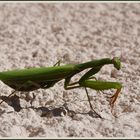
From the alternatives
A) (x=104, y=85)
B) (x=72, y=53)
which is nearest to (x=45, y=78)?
(x=104, y=85)

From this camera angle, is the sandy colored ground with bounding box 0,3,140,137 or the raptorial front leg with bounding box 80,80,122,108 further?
the raptorial front leg with bounding box 80,80,122,108

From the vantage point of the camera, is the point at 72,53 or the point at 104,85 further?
the point at 72,53

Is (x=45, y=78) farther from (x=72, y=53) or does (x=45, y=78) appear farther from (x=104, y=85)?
(x=72, y=53)

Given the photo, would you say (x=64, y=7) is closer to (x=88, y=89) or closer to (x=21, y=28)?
(x=21, y=28)

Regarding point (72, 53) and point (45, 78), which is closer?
point (45, 78)

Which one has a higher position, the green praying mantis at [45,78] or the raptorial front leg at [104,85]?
the green praying mantis at [45,78]

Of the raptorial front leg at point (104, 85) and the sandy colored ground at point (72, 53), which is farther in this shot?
the raptorial front leg at point (104, 85)

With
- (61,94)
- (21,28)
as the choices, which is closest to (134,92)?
(61,94)

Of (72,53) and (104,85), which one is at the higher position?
(72,53)
